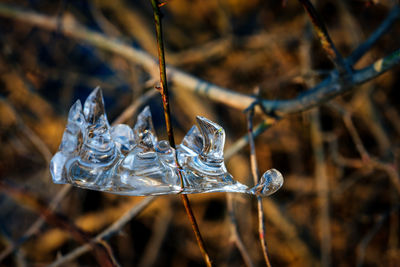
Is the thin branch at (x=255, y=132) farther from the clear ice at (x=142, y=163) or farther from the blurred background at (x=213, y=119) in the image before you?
the blurred background at (x=213, y=119)

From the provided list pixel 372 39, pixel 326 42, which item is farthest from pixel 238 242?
pixel 372 39

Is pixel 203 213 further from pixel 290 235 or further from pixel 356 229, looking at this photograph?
pixel 356 229

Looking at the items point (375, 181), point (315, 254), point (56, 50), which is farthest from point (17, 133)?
point (375, 181)

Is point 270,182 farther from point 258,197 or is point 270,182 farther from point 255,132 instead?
point 255,132

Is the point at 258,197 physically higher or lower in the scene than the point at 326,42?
lower

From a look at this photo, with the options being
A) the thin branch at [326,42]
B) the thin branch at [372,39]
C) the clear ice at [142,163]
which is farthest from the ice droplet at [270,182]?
the thin branch at [372,39]

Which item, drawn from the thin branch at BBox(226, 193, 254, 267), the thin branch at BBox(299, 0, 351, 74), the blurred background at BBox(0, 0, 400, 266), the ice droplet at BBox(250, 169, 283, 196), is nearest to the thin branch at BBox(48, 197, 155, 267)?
the thin branch at BBox(226, 193, 254, 267)

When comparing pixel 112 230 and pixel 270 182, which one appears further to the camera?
pixel 112 230
